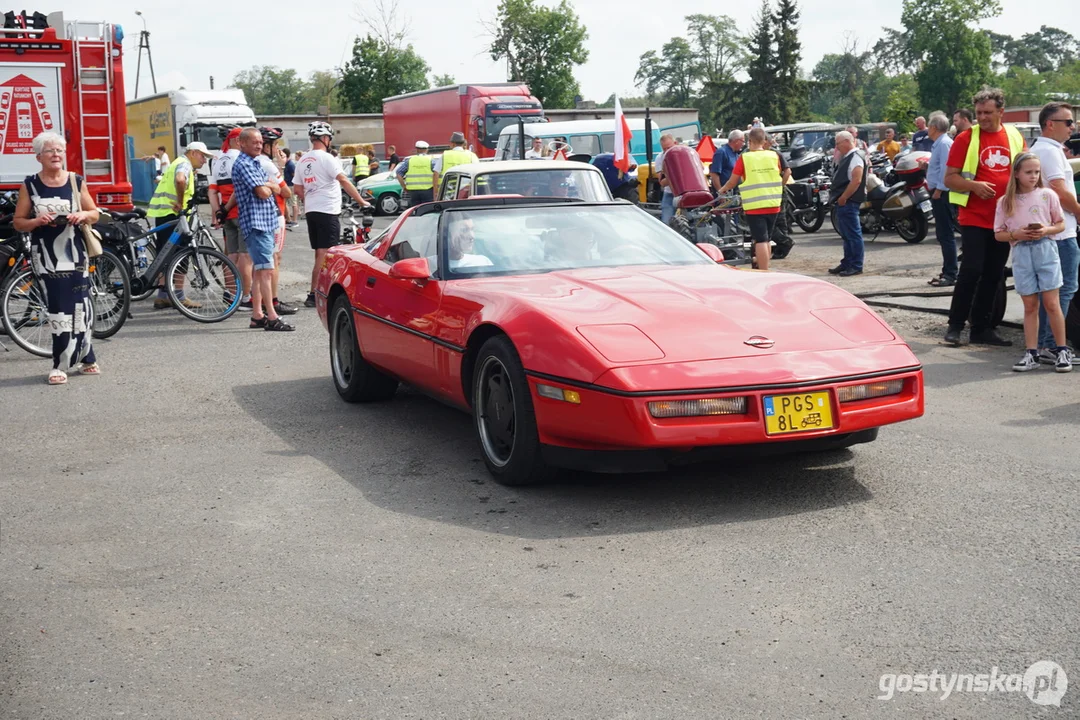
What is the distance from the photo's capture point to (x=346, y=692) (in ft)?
11.9

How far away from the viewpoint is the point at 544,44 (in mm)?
99000

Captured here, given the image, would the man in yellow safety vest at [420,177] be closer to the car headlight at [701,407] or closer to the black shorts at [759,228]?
the black shorts at [759,228]

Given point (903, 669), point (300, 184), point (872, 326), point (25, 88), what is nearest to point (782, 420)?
point (872, 326)

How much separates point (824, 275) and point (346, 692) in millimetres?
12564

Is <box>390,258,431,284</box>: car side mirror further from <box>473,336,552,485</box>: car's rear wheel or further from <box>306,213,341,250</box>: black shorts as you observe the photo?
<box>306,213,341,250</box>: black shorts

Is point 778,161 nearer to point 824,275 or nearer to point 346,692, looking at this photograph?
point 824,275

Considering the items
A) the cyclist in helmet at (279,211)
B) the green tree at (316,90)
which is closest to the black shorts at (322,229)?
the cyclist in helmet at (279,211)

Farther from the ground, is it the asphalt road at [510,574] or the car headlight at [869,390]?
the car headlight at [869,390]

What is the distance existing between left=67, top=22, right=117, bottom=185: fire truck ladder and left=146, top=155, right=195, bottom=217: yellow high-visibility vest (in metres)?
1.70

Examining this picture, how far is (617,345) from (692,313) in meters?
0.51

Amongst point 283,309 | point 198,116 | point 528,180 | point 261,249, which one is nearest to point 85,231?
point 261,249

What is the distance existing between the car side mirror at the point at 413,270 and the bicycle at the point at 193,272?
5.96m

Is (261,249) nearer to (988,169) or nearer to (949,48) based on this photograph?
(988,169)

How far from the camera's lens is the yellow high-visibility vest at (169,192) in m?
12.9
